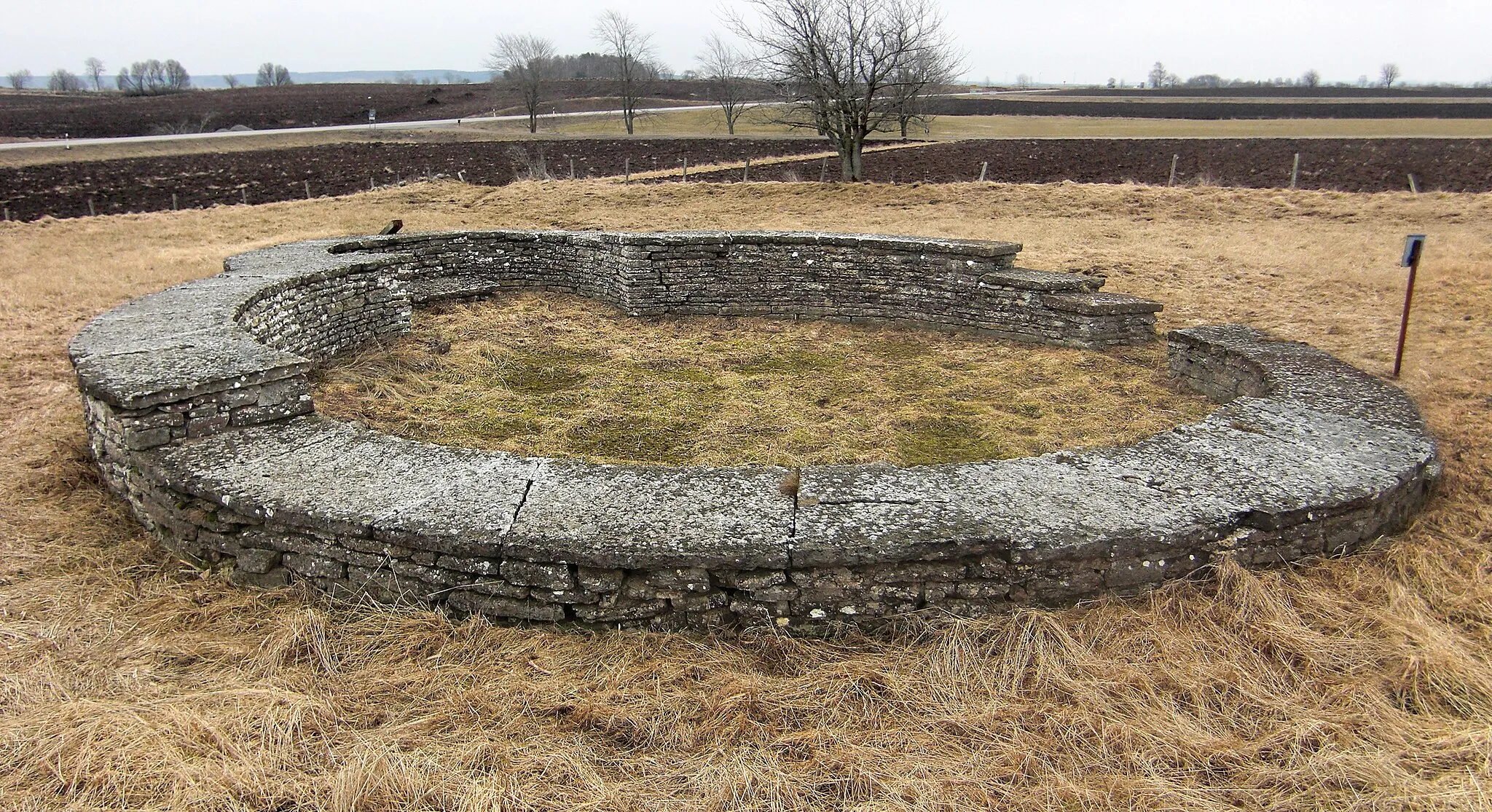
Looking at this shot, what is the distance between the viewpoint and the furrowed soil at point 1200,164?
21297 millimetres

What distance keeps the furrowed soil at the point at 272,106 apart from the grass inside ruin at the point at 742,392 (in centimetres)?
4701

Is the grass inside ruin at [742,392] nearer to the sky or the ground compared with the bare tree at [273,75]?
nearer to the ground

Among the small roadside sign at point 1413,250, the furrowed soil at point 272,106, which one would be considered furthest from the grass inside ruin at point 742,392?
the furrowed soil at point 272,106

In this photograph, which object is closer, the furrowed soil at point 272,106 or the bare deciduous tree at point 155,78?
the furrowed soil at point 272,106

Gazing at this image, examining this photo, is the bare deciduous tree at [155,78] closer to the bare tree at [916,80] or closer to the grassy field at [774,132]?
the grassy field at [774,132]

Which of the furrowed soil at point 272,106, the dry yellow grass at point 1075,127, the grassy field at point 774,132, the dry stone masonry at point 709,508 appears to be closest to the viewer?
the dry stone masonry at point 709,508

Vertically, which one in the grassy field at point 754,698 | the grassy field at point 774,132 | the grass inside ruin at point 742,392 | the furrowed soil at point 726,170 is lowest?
the grassy field at point 754,698

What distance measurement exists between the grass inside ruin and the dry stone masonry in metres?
1.36

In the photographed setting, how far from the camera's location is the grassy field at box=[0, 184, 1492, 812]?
267 cm

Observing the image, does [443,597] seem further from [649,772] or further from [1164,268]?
[1164,268]

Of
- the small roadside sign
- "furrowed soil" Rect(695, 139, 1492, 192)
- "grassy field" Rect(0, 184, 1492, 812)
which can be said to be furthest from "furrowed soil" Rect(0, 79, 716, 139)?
the small roadside sign

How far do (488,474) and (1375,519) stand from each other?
Result: 4.17 m

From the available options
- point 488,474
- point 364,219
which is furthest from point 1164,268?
point 364,219

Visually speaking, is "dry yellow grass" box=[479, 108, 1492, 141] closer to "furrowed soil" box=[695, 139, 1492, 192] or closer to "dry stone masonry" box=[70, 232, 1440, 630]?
"furrowed soil" box=[695, 139, 1492, 192]
